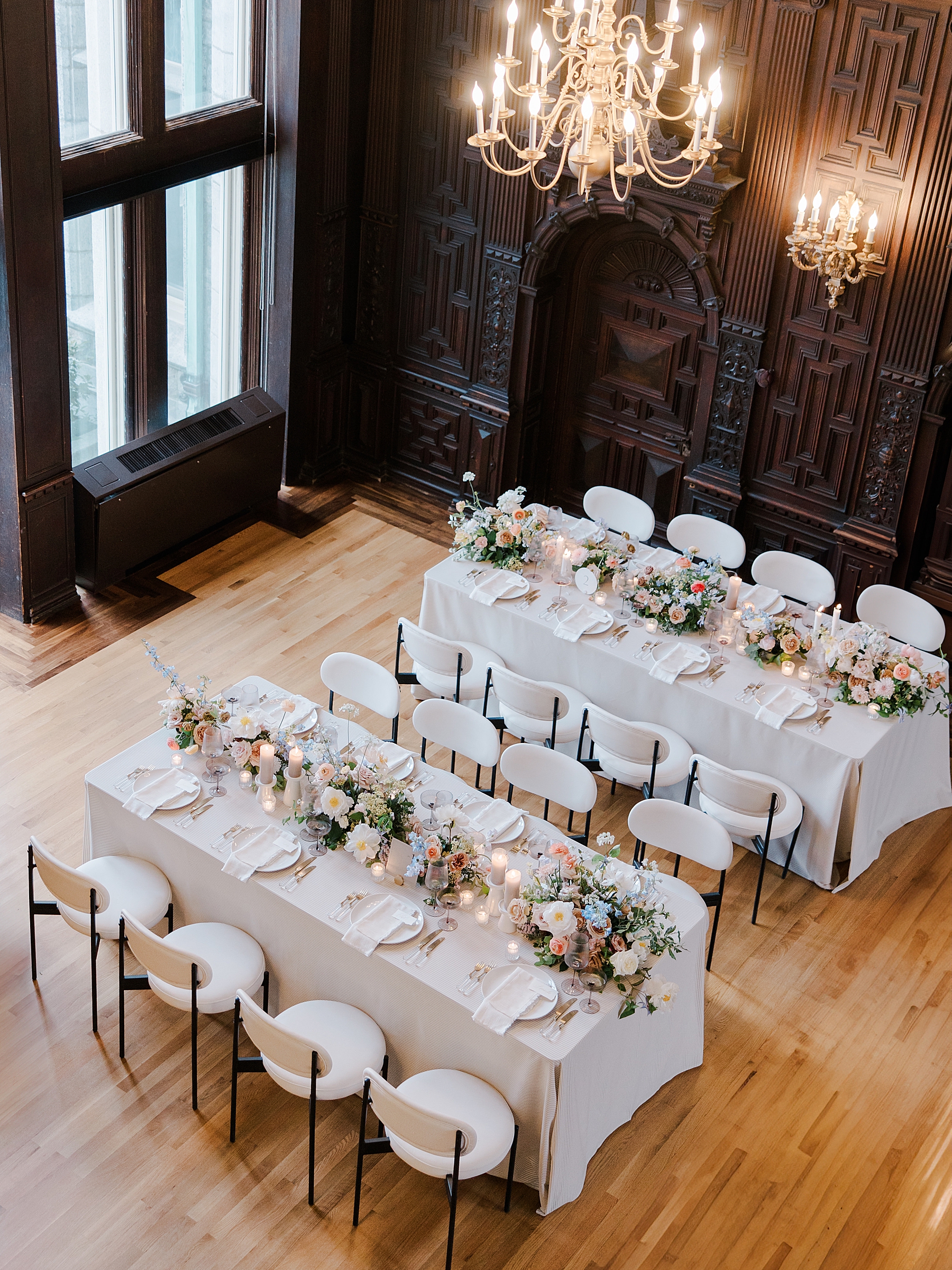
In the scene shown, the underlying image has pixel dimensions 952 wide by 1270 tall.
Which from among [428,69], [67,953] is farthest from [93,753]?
[428,69]

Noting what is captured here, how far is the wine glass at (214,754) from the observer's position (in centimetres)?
655

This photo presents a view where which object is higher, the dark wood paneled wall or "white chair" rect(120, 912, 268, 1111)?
the dark wood paneled wall

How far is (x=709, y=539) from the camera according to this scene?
9109mm

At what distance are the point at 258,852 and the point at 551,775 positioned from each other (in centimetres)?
152

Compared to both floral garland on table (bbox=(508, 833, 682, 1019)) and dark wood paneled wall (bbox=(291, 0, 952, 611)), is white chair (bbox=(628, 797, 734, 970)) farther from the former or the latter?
dark wood paneled wall (bbox=(291, 0, 952, 611))

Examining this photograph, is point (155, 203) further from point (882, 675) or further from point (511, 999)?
point (511, 999)

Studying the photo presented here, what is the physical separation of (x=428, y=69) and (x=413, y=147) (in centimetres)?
55

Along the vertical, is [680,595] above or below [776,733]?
above

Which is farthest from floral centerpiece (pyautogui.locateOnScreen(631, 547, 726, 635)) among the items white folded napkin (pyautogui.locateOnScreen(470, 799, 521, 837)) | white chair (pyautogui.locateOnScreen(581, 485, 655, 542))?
white folded napkin (pyautogui.locateOnScreen(470, 799, 521, 837))

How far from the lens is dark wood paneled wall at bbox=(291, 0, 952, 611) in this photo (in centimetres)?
823

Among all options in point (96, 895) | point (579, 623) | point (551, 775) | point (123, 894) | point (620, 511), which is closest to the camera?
point (96, 895)

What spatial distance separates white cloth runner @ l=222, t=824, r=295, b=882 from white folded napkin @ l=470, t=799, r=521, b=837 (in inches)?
33.0

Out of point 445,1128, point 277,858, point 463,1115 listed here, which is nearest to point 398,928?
point 277,858

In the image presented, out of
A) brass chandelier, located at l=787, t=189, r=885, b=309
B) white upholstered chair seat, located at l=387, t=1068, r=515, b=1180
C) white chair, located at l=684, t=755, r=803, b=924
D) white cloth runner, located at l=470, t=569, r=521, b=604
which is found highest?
brass chandelier, located at l=787, t=189, r=885, b=309
